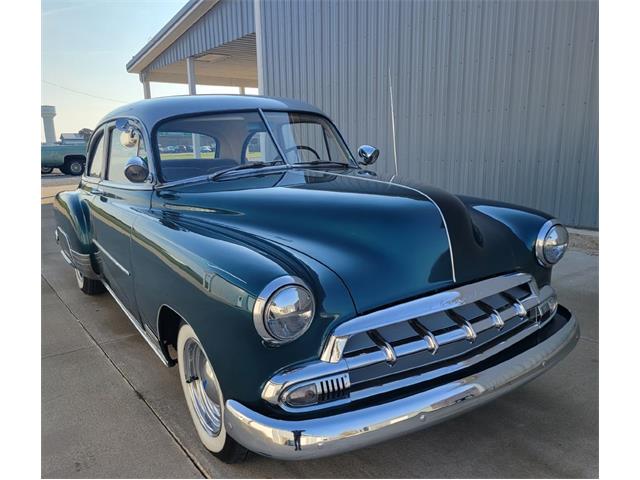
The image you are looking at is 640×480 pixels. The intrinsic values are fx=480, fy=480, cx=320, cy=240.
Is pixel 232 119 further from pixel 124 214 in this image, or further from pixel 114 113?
pixel 114 113

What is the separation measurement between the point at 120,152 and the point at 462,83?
5089 mm

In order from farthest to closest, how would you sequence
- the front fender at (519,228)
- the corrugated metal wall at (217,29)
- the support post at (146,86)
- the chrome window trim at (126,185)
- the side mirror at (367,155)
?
the support post at (146,86)
the corrugated metal wall at (217,29)
the side mirror at (367,155)
the chrome window trim at (126,185)
the front fender at (519,228)

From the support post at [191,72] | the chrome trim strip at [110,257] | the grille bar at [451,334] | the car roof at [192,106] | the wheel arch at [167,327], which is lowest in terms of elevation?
the wheel arch at [167,327]

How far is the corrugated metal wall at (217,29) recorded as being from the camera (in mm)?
10922

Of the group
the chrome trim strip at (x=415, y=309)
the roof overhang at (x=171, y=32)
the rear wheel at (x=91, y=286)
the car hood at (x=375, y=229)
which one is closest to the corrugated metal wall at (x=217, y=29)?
the roof overhang at (x=171, y=32)

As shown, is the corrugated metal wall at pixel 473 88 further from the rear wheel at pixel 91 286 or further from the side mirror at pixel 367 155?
the rear wheel at pixel 91 286

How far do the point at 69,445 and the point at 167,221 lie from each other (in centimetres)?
123

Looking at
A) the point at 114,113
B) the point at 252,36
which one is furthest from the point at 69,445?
the point at 252,36

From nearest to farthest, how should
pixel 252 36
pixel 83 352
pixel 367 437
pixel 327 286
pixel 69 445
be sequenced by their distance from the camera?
1. pixel 367 437
2. pixel 327 286
3. pixel 69 445
4. pixel 83 352
5. pixel 252 36

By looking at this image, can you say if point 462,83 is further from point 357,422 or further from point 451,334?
point 357,422

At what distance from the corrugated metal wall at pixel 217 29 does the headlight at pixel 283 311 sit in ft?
33.8

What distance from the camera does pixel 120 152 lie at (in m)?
3.65

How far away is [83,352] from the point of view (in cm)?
350

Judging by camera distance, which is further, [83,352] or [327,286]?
[83,352]
